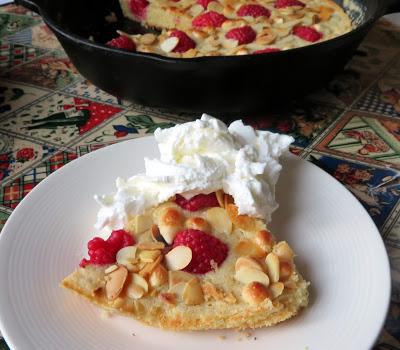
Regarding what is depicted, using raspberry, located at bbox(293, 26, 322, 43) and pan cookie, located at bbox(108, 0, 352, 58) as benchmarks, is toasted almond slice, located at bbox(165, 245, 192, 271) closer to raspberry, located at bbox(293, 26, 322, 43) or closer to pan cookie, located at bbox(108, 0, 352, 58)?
pan cookie, located at bbox(108, 0, 352, 58)

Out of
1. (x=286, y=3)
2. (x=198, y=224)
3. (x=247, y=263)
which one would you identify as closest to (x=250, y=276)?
(x=247, y=263)

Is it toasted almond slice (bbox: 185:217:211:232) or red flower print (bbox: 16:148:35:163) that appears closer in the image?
toasted almond slice (bbox: 185:217:211:232)

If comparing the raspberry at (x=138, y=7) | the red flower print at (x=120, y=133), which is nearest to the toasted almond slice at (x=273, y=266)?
the red flower print at (x=120, y=133)

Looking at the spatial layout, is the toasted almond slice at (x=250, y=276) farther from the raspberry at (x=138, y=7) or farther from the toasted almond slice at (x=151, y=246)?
the raspberry at (x=138, y=7)

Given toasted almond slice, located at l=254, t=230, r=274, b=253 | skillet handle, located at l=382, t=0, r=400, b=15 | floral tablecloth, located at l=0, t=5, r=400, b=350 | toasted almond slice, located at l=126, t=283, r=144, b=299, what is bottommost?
floral tablecloth, located at l=0, t=5, r=400, b=350

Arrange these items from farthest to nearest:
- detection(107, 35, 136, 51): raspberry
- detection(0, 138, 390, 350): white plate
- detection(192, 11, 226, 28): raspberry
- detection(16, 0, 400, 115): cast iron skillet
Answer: detection(192, 11, 226, 28): raspberry, detection(107, 35, 136, 51): raspberry, detection(16, 0, 400, 115): cast iron skillet, detection(0, 138, 390, 350): white plate

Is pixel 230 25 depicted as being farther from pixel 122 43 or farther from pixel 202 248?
pixel 202 248

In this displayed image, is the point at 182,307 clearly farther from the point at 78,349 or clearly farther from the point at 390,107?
the point at 390,107

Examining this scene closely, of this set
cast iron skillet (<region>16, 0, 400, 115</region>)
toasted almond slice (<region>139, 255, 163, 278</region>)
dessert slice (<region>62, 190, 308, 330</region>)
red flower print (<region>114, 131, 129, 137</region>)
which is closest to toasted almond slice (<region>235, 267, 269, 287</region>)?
dessert slice (<region>62, 190, 308, 330</region>)
